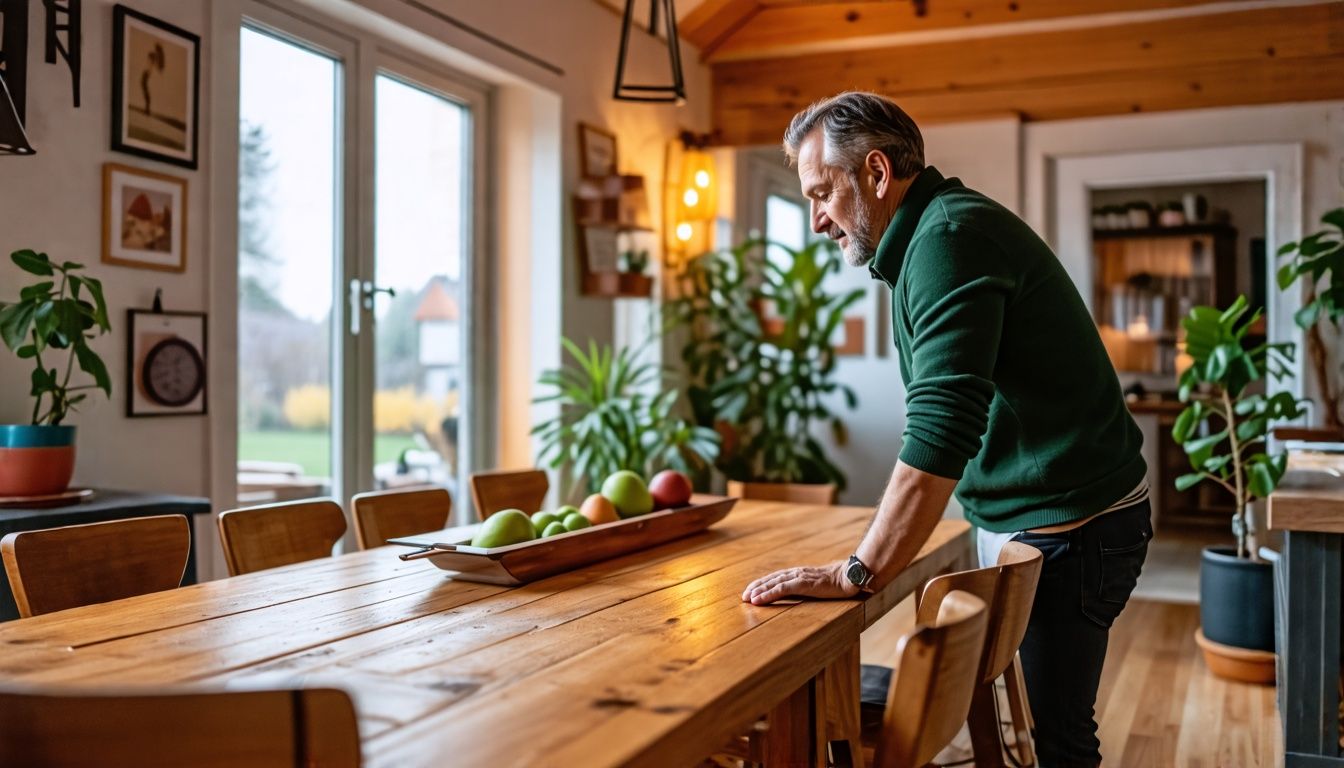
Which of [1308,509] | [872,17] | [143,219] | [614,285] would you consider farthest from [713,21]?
[1308,509]

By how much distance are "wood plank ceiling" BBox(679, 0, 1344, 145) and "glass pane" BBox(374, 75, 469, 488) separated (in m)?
1.75

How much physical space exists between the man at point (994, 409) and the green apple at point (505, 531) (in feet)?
1.43

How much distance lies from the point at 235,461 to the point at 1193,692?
10.2 ft

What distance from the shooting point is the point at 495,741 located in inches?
43.2

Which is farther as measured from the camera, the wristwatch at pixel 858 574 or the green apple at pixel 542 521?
the green apple at pixel 542 521

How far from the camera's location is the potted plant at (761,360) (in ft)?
18.5

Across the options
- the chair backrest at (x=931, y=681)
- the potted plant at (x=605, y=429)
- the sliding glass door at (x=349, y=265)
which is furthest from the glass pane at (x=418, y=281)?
the chair backrest at (x=931, y=681)

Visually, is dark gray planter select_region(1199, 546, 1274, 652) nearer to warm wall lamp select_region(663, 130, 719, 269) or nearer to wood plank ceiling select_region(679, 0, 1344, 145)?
wood plank ceiling select_region(679, 0, 1344, 145)

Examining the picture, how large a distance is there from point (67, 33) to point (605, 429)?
2496 millimetres

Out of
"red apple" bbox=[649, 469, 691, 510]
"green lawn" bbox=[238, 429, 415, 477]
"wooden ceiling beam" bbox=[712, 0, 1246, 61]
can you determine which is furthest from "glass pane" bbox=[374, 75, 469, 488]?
"red apple" bbox=[649, 469, 691, 510]

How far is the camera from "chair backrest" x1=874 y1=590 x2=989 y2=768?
52.9 inches

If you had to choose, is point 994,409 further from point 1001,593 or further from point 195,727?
point 195,727

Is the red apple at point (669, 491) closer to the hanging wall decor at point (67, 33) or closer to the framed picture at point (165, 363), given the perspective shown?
the framed picture at point (165, 363)

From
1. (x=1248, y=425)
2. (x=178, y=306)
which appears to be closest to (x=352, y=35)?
(x=178, y=306)
